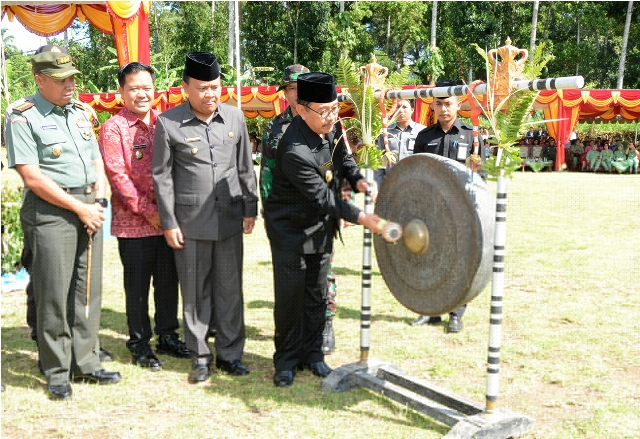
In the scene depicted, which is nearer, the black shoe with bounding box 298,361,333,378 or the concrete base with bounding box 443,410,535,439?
the concrete base with bounding box 443,410,535,439

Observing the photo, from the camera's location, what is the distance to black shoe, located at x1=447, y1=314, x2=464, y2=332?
5.09m

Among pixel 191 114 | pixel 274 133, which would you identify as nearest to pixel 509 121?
pixel 274 133

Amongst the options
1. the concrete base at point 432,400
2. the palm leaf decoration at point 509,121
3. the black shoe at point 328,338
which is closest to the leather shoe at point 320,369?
the concrete base at point 432,400

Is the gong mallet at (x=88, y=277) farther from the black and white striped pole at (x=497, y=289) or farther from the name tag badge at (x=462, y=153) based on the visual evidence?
the name tag badge at (x=462, y=153)

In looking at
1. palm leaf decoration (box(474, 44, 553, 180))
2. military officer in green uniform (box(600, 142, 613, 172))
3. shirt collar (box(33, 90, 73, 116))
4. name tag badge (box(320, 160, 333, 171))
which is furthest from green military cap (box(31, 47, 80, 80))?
military officer in green uniform (box(600, 142, 613, 172))

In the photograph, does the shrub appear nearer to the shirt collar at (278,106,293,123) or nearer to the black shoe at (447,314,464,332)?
the shirt collar at (278,106,293,123)

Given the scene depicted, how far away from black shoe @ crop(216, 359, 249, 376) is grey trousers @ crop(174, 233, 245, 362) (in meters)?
0.03

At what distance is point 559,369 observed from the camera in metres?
4.27

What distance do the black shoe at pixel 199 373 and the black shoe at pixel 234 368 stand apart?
17cm

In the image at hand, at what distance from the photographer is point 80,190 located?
3.85 metres

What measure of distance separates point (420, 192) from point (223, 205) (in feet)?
4.47

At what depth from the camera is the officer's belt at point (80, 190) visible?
12.4ft

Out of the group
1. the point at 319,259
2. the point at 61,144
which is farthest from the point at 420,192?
the point at 61,144

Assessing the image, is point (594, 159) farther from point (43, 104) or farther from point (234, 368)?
point (43, 104)
